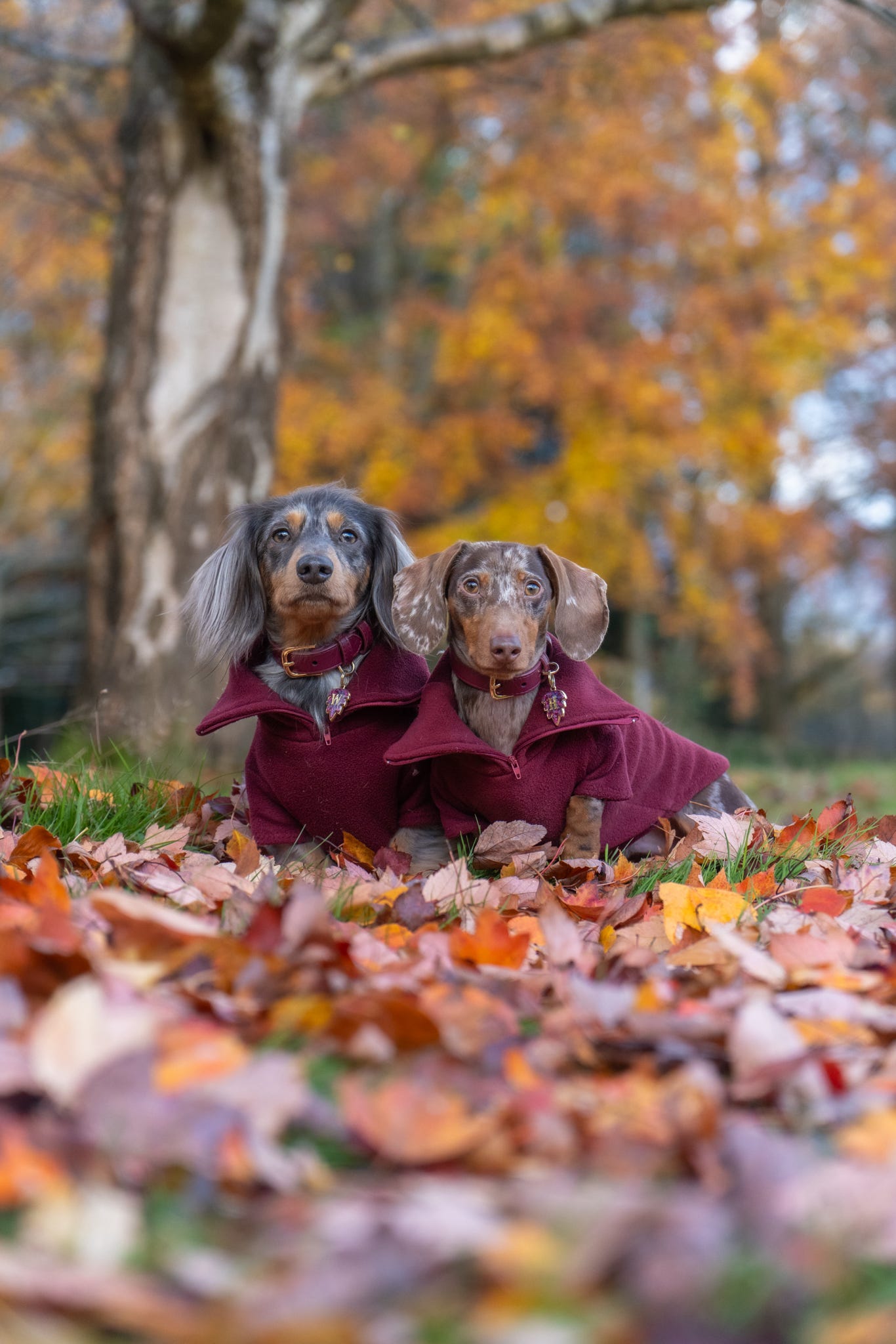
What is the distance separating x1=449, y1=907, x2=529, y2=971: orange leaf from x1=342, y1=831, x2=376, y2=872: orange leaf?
1344mm

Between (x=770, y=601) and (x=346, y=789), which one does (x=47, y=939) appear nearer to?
(x=346, y=789)

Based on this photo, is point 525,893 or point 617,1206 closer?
point 617,1206

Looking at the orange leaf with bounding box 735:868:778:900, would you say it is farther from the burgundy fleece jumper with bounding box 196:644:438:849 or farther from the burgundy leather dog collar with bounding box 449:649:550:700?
the burgundy fleece jumper with bounding box 196:644:438:849

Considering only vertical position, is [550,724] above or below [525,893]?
above

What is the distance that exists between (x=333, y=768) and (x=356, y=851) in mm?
291

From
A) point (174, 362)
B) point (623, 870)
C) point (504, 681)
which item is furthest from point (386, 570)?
point (174, 362)

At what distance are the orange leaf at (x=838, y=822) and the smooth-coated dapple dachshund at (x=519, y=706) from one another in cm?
66

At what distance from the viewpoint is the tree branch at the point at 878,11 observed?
6176 millimetres

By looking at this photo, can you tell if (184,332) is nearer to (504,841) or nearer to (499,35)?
(499,35)

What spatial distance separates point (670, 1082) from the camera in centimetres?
175

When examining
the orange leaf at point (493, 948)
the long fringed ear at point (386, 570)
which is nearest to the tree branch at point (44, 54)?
the long fringed ear at point (386, 570)

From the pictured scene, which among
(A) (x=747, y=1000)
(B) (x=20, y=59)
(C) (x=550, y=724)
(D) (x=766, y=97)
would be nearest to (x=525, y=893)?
(C) (x=550, y=724)

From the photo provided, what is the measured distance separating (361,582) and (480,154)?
32.7 feet

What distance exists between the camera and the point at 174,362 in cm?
658
